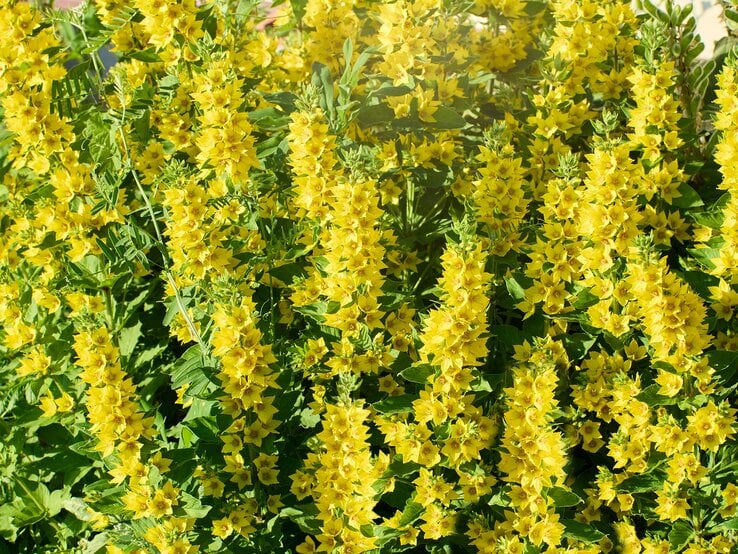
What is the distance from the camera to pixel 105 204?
8.05ft

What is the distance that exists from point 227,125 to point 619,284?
3.69 ft

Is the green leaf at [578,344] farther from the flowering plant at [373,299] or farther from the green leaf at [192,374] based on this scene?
the green leaf at [192,374]

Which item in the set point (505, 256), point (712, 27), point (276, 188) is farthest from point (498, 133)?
point (712, 27)

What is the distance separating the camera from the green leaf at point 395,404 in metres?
2.19

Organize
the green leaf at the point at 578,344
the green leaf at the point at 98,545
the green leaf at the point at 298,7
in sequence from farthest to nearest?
the green leaf at the point at 298,7 → the green leaf at the point at 98,545 → the green leaf at the point at 578,344

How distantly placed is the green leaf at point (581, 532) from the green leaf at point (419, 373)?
0.53 m

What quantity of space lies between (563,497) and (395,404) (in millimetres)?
478

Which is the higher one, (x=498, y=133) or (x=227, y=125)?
(x=227, y=125)

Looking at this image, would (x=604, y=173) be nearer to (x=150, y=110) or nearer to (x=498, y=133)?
(x=498, y=133)

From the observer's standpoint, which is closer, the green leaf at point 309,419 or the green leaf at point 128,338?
the green leaf at point 309,419

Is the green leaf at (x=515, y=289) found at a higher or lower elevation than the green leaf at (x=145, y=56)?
lower

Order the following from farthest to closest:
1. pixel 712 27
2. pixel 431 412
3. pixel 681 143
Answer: pixel 712 27
pixel 681 143
pixel 431 412

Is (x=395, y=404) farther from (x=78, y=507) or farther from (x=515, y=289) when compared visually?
(x=78, y=507)

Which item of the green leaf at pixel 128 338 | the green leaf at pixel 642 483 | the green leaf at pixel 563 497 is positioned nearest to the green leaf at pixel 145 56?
the green leaf at pixel 128 338
